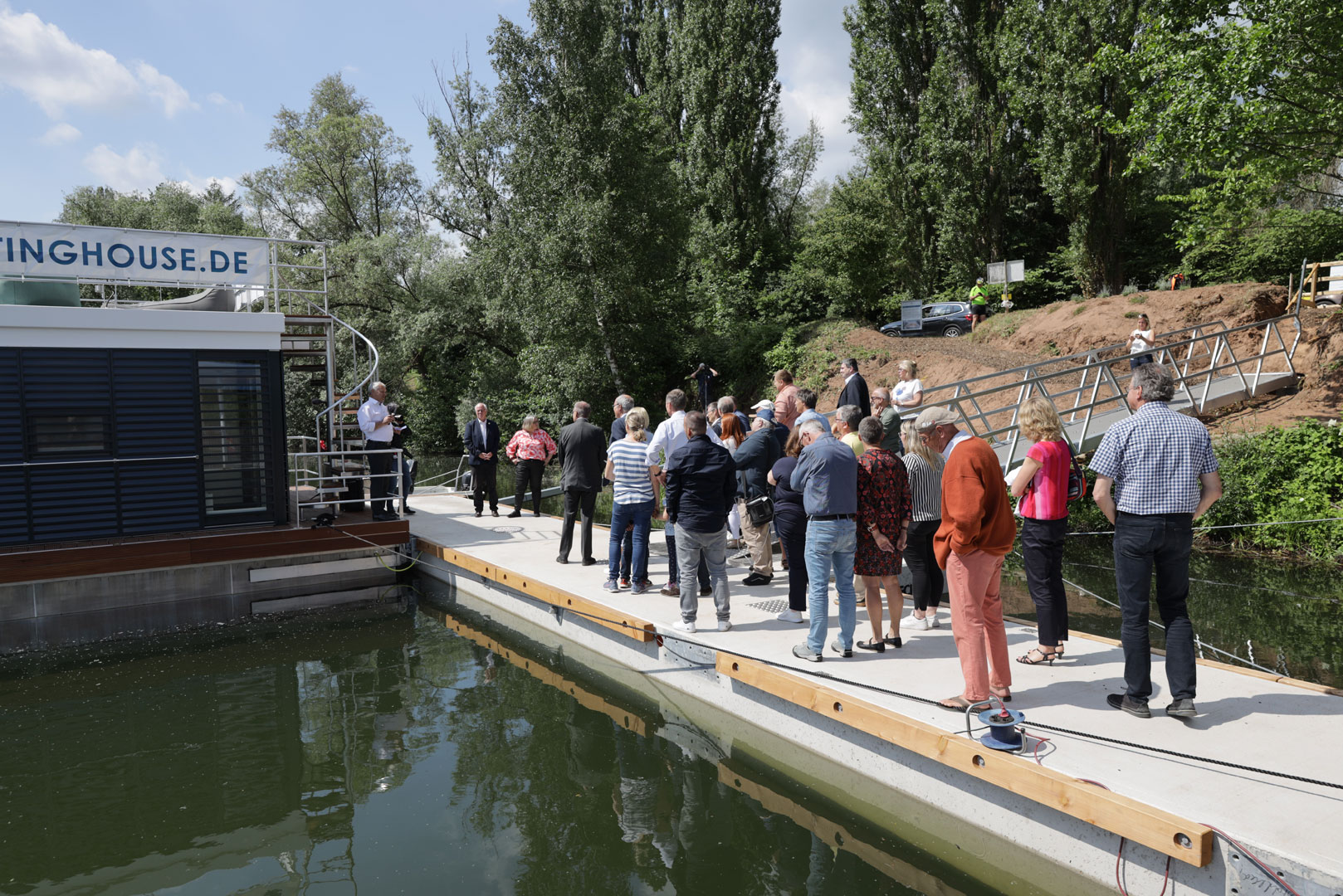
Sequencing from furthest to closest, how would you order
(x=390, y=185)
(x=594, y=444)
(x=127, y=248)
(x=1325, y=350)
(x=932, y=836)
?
1. (x=390, y=185)
2. (x=1325, y=350)
3. (x=127, y=248)
4. (x=594, y=444)
5. (x=932, y=836)

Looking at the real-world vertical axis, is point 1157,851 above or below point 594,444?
below

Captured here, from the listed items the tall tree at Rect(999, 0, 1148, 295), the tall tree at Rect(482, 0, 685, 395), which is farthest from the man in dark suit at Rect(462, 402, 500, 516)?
the tall tree at Rect(999, 0, 1148, 295)

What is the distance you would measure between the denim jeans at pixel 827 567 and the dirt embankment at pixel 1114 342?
425 inches

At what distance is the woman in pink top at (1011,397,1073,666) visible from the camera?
5.14 metres

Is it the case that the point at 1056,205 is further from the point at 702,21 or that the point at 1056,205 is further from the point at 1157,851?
the point at 1157,851

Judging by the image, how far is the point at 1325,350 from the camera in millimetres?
15047

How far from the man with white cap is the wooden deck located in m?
7.94

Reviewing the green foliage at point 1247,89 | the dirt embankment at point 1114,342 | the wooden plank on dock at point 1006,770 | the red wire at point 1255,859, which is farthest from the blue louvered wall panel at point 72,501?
the green foliage at point 1247,89

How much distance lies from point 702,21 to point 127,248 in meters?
24.8

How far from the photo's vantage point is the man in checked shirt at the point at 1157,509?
14.5ft

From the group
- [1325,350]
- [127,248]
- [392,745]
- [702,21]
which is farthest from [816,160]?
[392,745]

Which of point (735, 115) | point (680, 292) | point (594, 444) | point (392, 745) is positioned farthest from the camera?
point (735, 115)

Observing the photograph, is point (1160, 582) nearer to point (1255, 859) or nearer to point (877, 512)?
point (1255, 859)

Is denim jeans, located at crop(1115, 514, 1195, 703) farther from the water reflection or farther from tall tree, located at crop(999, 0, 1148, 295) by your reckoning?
tall tree, located at crop(999, 0, 1148, 295)
